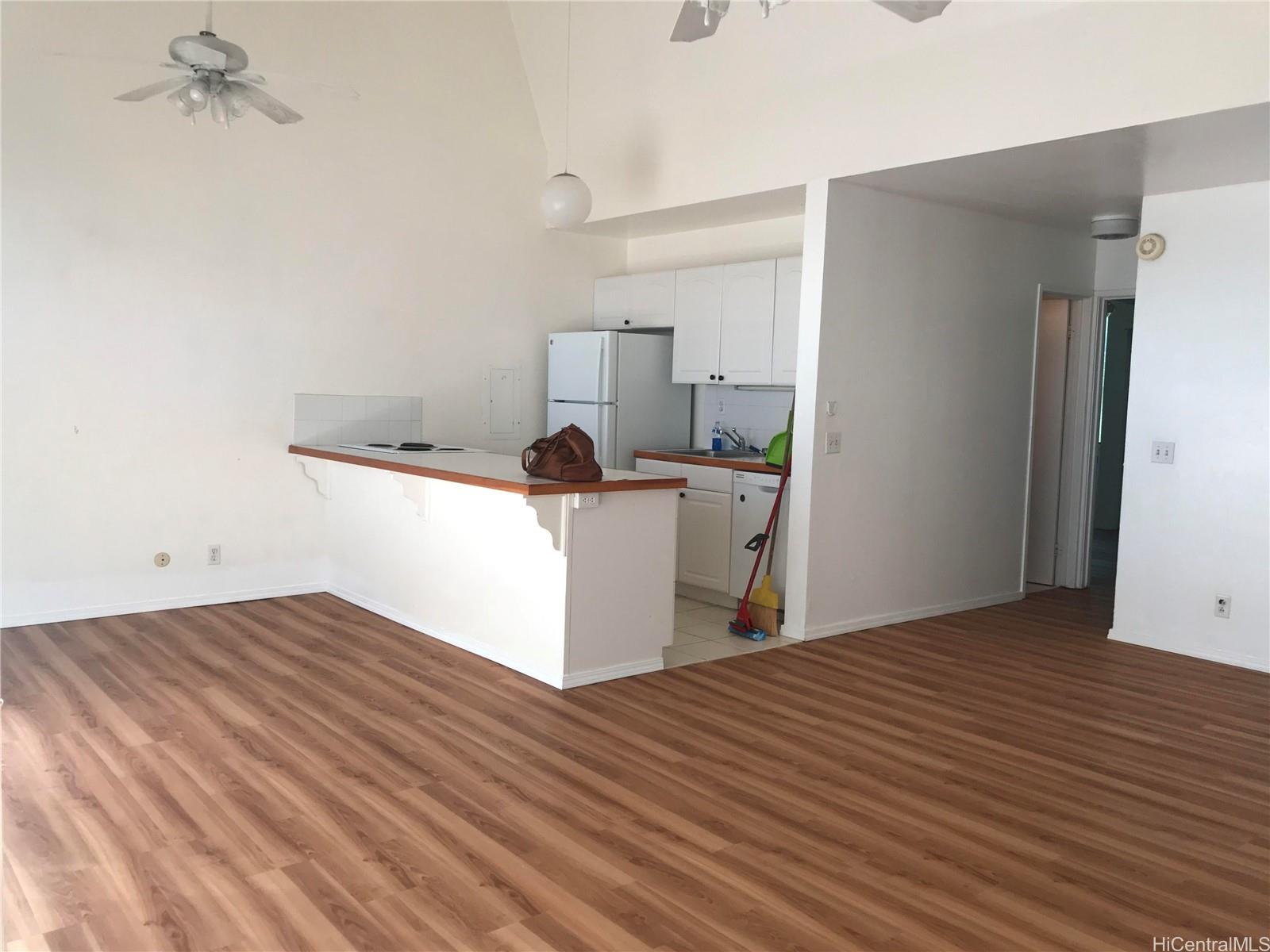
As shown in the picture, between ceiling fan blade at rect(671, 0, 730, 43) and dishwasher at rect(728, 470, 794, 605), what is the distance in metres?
2.80

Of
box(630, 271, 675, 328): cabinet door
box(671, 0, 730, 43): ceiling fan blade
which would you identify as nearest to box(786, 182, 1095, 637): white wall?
box(630, 271, 675, 328): cabinet door

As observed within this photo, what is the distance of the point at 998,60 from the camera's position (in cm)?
420

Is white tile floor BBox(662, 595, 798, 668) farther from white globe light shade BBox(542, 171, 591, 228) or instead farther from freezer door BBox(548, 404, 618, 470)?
white globe light shade BBox(542, 171, 591, 228)

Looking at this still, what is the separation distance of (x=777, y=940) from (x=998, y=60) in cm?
359

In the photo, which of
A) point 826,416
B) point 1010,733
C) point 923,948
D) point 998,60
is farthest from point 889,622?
point 923,948

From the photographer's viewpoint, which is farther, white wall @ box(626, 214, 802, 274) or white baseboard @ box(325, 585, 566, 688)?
white wall @ box(626, 214, 802, 274)

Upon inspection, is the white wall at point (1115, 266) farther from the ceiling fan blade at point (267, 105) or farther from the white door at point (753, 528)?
the ceiling fan blade at point (267, 105)

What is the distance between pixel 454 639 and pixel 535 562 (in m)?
0.83

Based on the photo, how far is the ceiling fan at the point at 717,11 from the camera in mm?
2555

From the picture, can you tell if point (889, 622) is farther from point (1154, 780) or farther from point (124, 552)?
point (124, 552)

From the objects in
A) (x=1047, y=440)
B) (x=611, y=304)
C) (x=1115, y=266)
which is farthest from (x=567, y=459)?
(x=1115, y=266)

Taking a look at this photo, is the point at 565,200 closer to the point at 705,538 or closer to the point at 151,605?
the point at 705,538

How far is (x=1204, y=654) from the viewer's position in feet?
16.6

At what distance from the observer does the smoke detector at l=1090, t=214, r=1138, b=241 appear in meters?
5.78
